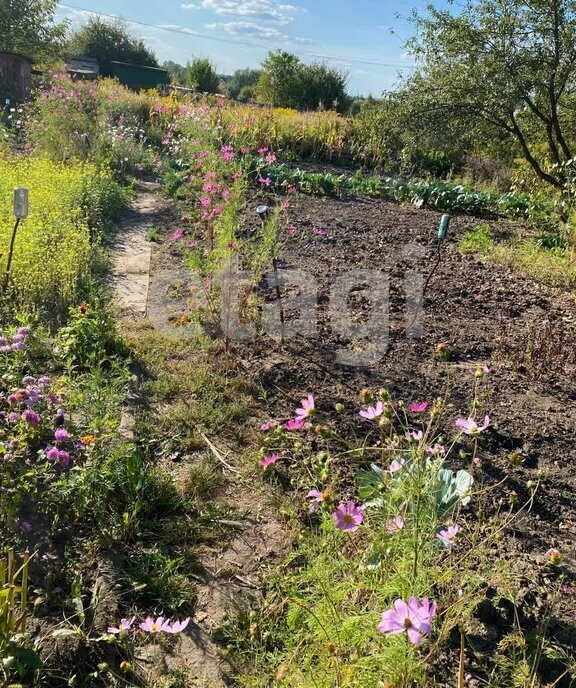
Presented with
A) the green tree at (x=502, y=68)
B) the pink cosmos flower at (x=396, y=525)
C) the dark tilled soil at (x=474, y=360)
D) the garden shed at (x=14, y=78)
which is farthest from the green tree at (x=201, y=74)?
the pink cosmos flower at (x=396, y=525)

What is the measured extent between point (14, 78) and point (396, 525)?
17403mm

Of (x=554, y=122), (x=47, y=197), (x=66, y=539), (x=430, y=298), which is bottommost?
(x=66, y=539)

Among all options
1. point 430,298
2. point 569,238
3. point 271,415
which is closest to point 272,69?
point 569,238

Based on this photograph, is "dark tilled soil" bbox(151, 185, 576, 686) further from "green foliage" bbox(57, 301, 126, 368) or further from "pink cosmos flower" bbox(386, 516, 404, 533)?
"green foliage" bbox(57, 301, 126, 368)

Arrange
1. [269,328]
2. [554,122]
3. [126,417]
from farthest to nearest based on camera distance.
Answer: [554,122], [269,328], [126,417]

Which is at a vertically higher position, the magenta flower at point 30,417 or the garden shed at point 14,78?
the garden shed at point 14,78

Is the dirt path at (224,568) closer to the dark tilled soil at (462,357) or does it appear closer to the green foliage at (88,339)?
the green foliage at (88,339)

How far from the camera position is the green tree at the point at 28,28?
69.6 feet

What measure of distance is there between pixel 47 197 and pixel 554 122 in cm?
688

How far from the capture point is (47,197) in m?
5.30

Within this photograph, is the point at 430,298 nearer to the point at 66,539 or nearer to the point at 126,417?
the point at 126,417

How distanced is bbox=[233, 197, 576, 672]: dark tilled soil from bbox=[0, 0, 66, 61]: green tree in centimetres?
2118

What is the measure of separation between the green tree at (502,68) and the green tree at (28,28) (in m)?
18.6

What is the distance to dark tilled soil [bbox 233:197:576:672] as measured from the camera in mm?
2352
